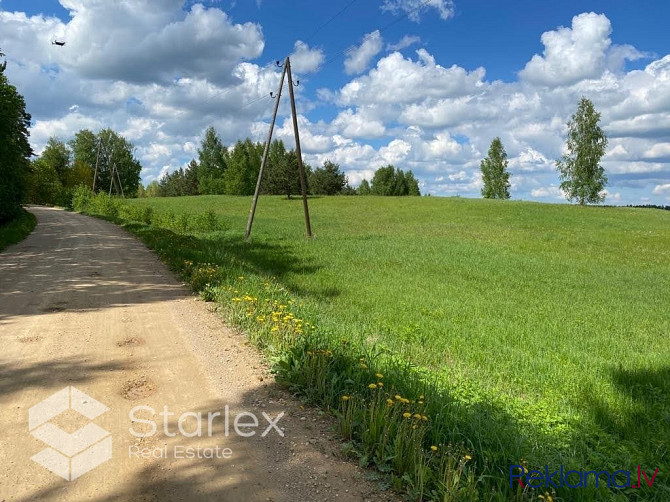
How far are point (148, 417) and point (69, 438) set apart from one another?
652mm

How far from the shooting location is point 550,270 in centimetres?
1661

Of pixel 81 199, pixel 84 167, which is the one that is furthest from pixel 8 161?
pixel 84 167

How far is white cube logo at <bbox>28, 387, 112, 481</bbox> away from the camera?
131 inches

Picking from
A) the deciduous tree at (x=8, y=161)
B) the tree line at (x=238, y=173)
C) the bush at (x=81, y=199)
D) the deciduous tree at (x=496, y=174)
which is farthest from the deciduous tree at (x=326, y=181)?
the deciduous tree at (x=8, y=161)

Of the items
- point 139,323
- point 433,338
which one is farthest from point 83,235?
point 433,338

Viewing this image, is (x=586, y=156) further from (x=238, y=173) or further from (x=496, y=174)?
(x=238, y=173)

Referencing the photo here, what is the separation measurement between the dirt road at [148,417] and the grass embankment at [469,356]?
430mm

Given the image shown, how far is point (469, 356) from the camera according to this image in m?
7.09

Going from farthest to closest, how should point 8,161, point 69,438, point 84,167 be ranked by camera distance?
point 84,167 → point 8,161 → point 69,438

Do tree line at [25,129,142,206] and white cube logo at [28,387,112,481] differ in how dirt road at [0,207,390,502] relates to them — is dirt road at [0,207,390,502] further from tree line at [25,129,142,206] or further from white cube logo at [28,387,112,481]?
tree line at [25,129,142,206]

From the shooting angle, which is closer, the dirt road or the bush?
the dirt road

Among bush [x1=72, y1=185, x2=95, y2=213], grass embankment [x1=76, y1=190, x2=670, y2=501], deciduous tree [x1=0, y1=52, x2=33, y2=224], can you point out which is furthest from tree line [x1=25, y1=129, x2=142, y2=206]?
grass embankment [x1=76, y1=190, x2=670, y2=501]

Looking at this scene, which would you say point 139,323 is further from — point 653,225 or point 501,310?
point 653,225

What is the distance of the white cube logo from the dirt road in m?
0.01
